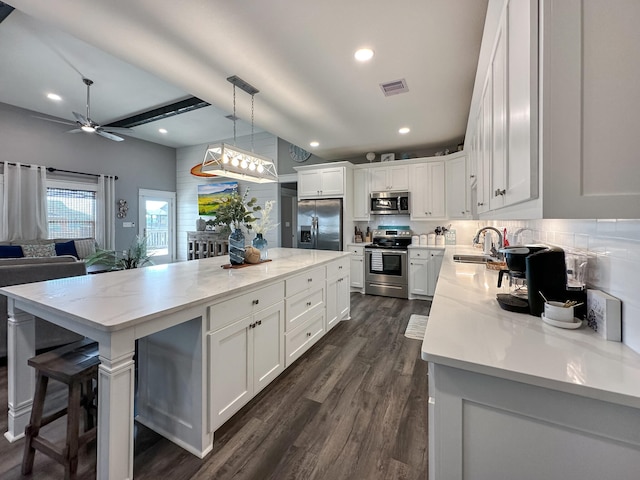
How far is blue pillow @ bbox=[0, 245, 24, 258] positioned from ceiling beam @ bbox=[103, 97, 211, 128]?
2.58 meters

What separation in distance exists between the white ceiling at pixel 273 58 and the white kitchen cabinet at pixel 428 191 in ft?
1.68

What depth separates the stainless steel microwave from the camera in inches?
189

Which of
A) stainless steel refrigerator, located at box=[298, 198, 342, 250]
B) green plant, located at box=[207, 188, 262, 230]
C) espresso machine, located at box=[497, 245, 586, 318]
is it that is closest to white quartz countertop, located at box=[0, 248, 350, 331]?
green plant, located at box=[207, 188, 262, 230]

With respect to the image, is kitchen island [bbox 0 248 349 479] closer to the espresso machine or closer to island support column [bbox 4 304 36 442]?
island support column [bbox 4 304 36 442]

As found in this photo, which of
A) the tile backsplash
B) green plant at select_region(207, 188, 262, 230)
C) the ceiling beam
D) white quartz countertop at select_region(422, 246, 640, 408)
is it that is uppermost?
the ceiling beam

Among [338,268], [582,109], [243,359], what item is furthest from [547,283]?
[338,268]

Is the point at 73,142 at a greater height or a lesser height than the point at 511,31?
greater

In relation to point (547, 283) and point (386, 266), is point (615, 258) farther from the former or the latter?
point (386, 266)

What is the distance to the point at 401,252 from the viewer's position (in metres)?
4.58

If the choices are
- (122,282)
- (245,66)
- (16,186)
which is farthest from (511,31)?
(16,186)

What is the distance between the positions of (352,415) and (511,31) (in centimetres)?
217

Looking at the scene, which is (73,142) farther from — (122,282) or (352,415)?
(352,415)

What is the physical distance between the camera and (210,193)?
662 centimetres

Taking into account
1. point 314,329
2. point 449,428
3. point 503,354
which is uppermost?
point 503,354
